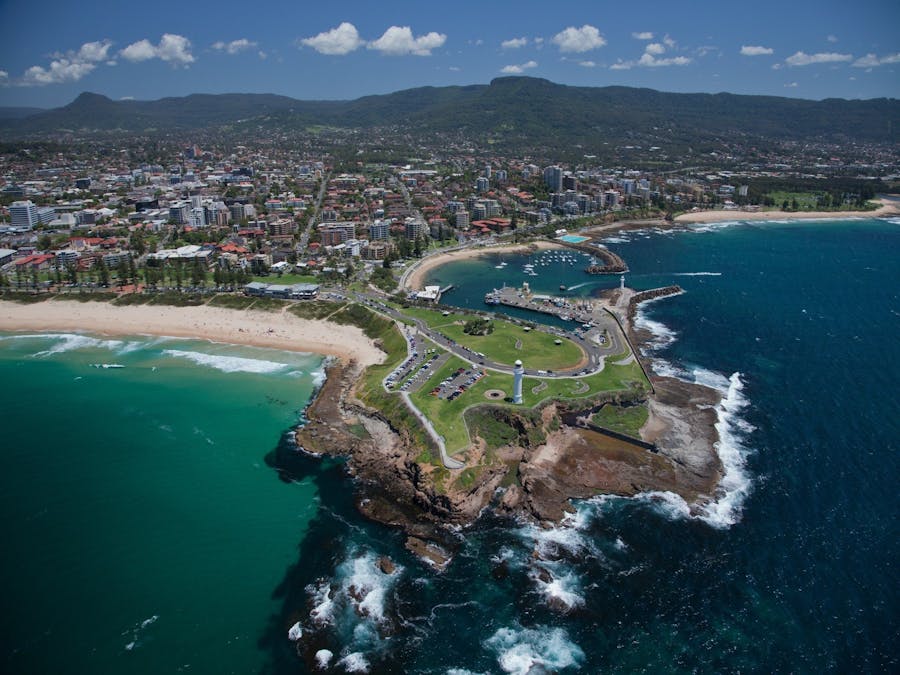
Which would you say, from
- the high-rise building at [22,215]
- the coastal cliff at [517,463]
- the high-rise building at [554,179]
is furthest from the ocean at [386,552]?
the high-rise building at [554,179]

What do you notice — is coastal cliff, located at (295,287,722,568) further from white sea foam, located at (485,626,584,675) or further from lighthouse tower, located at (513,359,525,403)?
white sea foam, located at (485,626,584,675)

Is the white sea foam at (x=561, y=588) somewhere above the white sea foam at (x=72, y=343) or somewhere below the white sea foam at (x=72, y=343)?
below

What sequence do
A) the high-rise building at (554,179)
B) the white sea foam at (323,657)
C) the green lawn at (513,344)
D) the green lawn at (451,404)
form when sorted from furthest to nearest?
the high-rise building at (554,179), the green lawn at (513,344), the green lawn at (451,404), the white sea foam at (323,657)

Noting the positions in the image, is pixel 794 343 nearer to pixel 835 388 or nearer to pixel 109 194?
pixel 835 388

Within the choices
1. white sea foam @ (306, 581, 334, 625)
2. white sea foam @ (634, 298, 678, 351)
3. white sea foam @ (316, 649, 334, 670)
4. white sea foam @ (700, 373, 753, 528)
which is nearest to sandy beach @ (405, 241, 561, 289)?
white sea foam @ (634, 298, 678, 351)

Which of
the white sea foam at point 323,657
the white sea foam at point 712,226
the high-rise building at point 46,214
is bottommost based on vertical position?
the white sea foam at point 323,657

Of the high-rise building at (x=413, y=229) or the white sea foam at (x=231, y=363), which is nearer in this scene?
the white sea foam at (x=231, y=363)

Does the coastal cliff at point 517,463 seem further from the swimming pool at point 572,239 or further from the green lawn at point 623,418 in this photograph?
the swimming pool at point 572,239

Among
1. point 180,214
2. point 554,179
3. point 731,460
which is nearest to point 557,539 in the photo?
point 731,460
